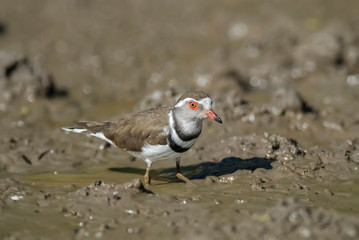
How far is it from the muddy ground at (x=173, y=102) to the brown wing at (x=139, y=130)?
2.13ft

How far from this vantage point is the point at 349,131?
958cm

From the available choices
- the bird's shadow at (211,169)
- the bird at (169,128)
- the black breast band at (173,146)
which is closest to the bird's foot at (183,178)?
the bird at (169,128)

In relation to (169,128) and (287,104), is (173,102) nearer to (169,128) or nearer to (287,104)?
(287,104)

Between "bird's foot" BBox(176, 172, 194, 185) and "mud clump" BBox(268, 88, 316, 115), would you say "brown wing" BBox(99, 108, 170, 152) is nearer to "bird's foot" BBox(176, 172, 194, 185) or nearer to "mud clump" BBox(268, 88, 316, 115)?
"bird's foot" BBox(176, 172, 194, 185)

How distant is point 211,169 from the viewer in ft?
27.2

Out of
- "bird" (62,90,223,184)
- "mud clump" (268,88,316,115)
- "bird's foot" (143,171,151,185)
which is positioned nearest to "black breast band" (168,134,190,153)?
"bird" (62,90,223,184)

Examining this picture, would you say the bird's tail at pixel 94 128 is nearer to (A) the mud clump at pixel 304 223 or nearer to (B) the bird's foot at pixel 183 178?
(B) the bird's foot at pixel 183 178

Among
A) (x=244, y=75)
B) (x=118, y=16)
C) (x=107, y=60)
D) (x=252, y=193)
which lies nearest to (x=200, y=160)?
(x=252, y=193)

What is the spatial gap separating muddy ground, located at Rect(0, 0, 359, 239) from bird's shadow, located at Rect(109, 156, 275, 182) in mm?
34

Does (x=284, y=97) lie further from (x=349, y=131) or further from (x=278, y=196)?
(x=278, y=196)

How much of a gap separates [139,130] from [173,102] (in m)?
2.79

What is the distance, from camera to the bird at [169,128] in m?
7.39

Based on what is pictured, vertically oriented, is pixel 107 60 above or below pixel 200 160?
above

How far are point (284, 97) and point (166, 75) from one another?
3.85 metres
